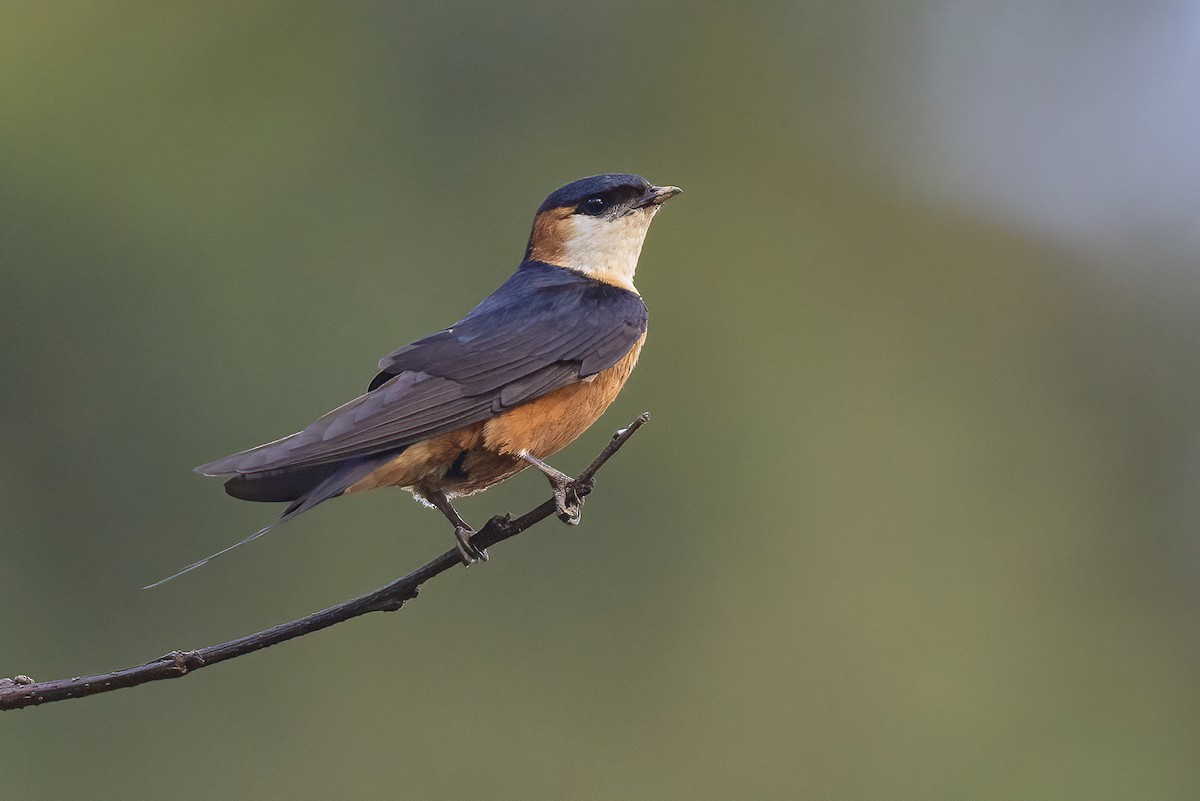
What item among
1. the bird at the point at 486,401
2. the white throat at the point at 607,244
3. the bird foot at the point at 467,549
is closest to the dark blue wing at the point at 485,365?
the bird at the point at 486,401

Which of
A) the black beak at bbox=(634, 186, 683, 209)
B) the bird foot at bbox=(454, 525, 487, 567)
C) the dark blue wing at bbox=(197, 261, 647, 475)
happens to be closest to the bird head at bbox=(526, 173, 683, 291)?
the black beak at bbox=(634, 186, 683, 209)

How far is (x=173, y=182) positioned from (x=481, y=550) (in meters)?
9.42

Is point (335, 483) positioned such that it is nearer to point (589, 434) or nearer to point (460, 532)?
point (460, 532)

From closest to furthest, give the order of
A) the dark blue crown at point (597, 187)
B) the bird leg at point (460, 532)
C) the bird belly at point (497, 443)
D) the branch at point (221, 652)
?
the branch at point (221, 652)
the bird leg at point (460, 532)
the bird belly at point (497, 443)
the dark blue crown at point (597, 187)

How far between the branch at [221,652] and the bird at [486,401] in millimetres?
141

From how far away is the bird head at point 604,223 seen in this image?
4262mm

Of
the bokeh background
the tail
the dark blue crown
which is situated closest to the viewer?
the tail

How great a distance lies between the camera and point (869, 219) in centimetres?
1596

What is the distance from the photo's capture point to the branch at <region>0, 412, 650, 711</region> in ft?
8.17

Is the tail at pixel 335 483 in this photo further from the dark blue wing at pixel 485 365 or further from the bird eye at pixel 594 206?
the bird eye at pixel 594 206

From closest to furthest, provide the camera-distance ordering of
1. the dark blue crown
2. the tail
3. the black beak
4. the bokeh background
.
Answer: the tail
the black beak
the dark blue crown
the bokeh background

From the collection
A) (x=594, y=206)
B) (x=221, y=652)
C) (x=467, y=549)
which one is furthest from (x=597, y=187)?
(x=221, y=652)

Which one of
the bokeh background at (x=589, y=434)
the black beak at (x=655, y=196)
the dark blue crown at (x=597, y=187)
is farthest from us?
the bokeh background at (x=589, y=434)

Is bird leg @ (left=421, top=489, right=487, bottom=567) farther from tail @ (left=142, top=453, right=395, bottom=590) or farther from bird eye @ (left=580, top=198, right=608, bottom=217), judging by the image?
bird eye @ (left=580, top=198, right=608, bottom=217)
